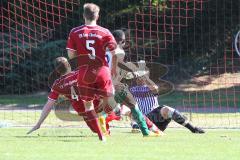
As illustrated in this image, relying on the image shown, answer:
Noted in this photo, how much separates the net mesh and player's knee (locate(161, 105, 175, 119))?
27.8 ft

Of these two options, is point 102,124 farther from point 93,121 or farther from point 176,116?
point 176,116

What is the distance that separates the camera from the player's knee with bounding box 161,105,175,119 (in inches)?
482

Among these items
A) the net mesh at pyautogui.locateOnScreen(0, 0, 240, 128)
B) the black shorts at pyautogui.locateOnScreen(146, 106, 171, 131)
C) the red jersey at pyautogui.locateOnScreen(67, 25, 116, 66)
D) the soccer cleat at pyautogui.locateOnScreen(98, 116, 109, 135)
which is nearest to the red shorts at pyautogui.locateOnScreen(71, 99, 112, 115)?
the soccer cleat at pyautogui.locateOnScreen(98, 116, 109, 135)

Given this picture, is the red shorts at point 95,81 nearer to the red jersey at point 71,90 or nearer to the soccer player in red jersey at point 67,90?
the soccer player in red jersey at point 67,90

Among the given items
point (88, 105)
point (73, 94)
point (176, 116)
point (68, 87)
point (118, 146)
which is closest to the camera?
point (118, 146)

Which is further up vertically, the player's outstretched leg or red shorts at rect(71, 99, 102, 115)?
red shorts at rect(71, 99, 102, 115)

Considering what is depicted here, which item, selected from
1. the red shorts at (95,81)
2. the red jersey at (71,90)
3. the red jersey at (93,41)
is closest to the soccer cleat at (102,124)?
the red jersey at (71,90)

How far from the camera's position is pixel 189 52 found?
25984mm

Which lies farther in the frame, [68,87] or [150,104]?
[150,104]

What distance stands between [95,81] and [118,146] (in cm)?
130

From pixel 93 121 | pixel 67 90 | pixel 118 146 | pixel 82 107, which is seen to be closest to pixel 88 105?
pixel 93 121

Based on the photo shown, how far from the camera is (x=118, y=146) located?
977 cm

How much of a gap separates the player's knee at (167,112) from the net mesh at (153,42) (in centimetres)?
848

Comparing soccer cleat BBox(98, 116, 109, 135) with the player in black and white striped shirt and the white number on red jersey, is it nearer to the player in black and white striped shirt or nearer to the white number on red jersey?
the white number on red jersey
